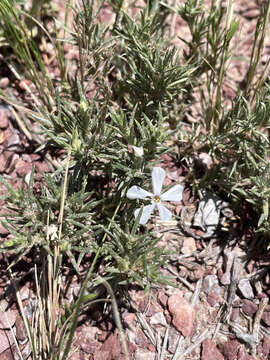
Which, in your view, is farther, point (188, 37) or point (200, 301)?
point (188, 37)

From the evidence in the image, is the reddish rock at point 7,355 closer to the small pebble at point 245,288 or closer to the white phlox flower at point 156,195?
the white phlox flower at point 156,195

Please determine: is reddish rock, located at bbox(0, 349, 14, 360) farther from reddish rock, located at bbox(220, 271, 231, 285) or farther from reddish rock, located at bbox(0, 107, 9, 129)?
reddish rock, located at bbox(0, 107, 9, 129)

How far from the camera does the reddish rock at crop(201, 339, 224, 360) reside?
2.42m

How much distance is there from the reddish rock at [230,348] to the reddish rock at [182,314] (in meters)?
0.24

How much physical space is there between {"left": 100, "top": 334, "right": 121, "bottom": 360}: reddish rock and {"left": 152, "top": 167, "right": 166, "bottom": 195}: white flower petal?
1060mm

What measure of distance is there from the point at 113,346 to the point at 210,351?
68 centimetres

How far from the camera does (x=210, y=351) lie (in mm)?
2441

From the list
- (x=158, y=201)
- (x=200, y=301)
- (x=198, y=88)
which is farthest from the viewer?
(x=198, y=88)

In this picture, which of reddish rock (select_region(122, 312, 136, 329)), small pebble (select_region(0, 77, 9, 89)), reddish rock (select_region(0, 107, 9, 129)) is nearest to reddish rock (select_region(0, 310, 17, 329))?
reddish rock (select_region(122, 312, 136, 329))

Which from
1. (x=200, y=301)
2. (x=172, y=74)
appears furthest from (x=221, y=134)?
(x=200, y=301)

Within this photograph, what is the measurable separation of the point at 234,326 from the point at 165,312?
51 centimetres

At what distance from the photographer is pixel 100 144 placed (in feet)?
7.83

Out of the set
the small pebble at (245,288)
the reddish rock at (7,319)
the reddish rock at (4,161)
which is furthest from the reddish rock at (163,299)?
the reddish rock at (4,161)

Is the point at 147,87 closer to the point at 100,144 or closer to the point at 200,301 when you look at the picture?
the point at 100,144
